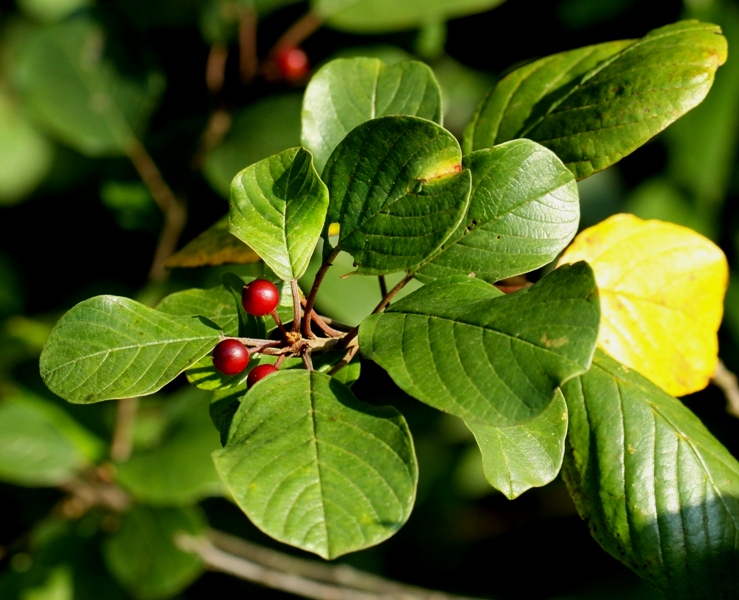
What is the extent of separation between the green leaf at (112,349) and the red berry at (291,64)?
4.13ft

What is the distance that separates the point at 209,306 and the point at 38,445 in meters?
1.35

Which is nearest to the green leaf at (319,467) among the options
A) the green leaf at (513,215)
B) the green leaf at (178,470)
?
the green leaf at (513,215)

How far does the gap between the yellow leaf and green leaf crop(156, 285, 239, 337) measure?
0.55 metres

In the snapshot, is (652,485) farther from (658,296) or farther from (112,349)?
(112,349)

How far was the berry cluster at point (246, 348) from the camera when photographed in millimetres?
877

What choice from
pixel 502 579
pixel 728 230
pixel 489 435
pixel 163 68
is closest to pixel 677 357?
pixel 489 435

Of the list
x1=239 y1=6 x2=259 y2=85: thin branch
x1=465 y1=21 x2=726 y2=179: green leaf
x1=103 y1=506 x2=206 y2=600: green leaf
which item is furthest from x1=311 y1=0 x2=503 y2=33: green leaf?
x1=103 y1=506 x2=206 y2=600: green leaf

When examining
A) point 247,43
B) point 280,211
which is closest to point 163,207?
point 247,43

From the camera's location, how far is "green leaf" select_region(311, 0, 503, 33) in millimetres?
1845

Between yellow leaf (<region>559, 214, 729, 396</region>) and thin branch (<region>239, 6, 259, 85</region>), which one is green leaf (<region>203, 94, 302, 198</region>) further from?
yellow leaf (<region>559, 214, 729, 396</region>)

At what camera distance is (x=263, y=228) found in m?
0.93

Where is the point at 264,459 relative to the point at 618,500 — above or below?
above

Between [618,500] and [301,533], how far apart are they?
0.49 meters

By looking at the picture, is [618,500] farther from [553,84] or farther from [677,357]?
[553,84]
